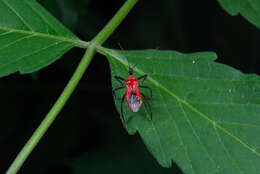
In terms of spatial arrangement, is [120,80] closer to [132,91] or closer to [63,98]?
[132,91]

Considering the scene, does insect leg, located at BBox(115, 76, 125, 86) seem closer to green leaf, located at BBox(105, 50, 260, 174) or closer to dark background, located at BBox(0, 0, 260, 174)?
green leaf, located at BBox(105, 50, 260, 174)

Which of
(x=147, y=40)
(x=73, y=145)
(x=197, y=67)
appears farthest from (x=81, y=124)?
(x=197, y=67)

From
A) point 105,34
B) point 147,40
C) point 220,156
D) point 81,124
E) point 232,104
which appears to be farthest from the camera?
point 147,40

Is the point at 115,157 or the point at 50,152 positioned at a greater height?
the point at 50,152

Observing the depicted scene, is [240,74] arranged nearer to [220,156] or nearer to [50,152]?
[220,156]

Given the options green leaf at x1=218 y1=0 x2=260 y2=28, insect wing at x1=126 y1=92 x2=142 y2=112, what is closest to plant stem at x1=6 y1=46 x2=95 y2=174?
insect wing at x1=126 y1=92 x2=142 y2=112

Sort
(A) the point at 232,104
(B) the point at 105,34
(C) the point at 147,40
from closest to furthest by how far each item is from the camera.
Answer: (A) the point at 232,104, (B) the point at 105,34, (C) the point at 147,40

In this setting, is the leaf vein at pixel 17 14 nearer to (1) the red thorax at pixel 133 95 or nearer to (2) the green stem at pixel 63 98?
(2) the green stem at pixel 63 98
